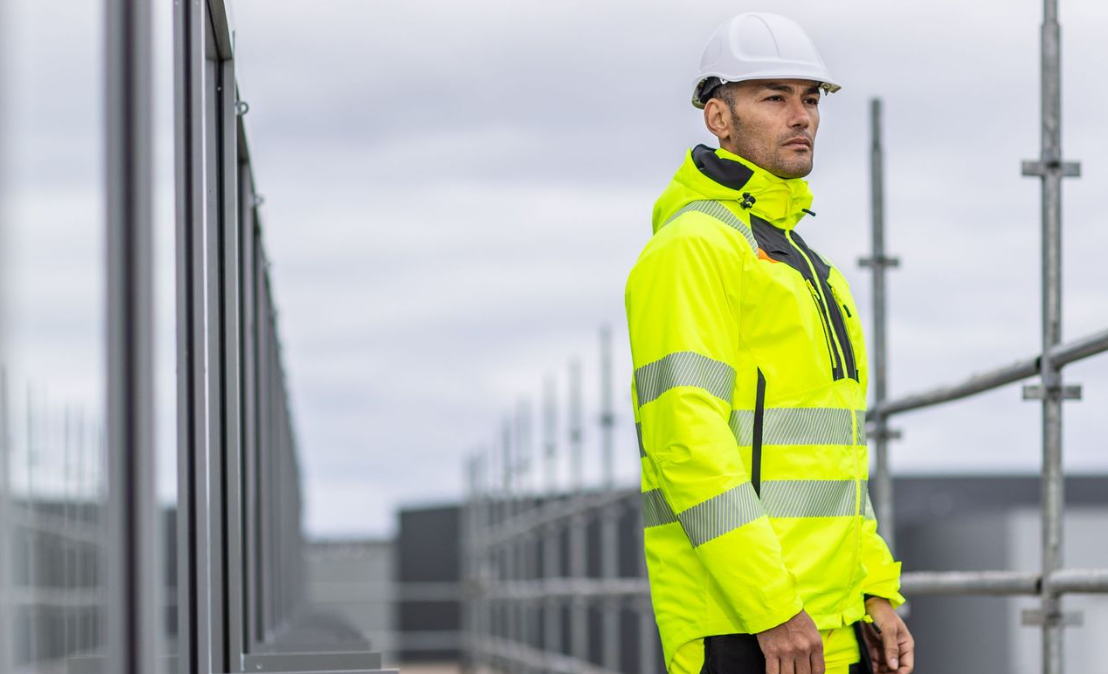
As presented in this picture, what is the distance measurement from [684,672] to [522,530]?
12512mm

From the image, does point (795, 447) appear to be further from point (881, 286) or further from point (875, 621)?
point (881, 286)

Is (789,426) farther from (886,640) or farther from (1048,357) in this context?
(1048,357)

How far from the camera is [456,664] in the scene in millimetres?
21250

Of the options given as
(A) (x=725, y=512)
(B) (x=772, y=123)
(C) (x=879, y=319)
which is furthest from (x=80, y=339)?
(C) (x=879, y=319)

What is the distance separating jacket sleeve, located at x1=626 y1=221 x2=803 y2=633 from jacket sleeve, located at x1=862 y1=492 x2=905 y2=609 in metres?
0.28

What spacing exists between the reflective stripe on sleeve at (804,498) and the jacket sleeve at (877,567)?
11 cm

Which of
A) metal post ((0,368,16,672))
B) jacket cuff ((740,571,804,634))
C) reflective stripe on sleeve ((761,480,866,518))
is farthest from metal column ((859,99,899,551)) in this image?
metal post ((0,368,16,672))

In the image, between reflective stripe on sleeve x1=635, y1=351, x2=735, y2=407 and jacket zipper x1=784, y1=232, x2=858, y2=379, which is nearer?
reflective stripe on sleeve x1=635, y1=351, x2=735, y2=407

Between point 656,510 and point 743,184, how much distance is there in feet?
1.59

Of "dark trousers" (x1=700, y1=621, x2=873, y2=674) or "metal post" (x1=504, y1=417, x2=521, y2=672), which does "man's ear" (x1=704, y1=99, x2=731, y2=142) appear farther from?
"metal post" (x1=504, y1=417, x2=521, y2=672)

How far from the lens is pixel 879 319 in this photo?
5062mm

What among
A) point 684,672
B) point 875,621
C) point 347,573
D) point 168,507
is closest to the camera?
point 168,507

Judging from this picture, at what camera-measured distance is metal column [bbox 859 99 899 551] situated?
502 centimetres

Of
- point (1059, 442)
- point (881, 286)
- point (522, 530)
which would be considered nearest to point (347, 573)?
point (522, 530)
